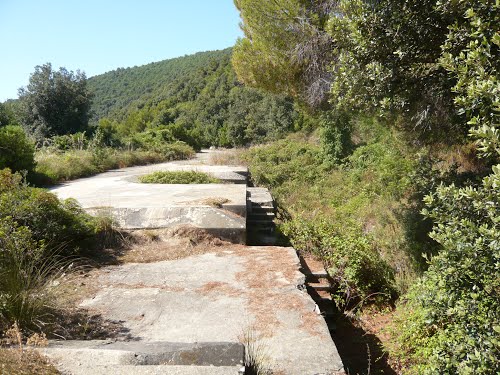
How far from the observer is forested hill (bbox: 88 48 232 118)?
6111 centimetres

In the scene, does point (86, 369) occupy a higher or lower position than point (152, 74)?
lower

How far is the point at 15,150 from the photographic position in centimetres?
930

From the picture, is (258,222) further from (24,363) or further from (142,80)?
(142,80)

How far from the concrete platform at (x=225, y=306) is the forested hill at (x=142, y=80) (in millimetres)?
53284

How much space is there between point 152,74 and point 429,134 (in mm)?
74178

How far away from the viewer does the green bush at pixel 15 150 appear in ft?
29.7

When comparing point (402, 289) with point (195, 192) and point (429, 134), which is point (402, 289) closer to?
point (429, 134)

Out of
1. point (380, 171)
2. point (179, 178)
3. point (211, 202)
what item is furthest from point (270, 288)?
point (380, 171)

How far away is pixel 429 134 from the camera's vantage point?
7707 mm

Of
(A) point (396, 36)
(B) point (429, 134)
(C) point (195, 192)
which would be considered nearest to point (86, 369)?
(A) point (396, 36)

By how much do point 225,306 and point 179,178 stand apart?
6.56 meters

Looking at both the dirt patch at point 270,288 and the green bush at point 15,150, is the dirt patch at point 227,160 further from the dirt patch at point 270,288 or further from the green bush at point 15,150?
the dirt patch at point 270,288

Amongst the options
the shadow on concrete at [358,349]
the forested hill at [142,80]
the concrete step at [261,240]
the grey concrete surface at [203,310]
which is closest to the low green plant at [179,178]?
the concrete step at [261,240]

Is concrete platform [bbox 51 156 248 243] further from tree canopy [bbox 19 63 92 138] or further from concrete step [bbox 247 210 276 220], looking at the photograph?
tree canopy [bbox 19 63 92 138]
